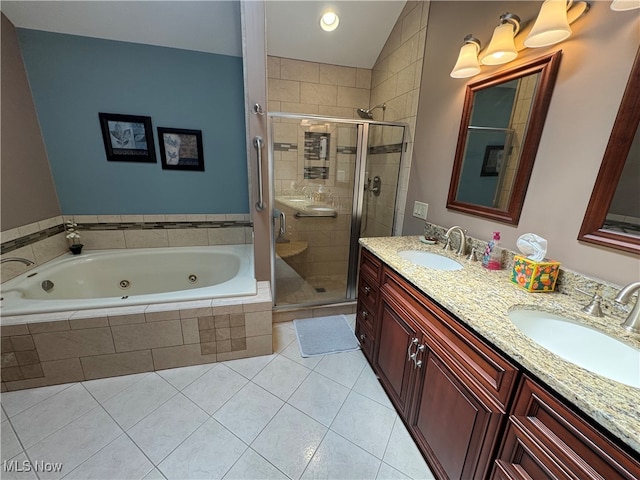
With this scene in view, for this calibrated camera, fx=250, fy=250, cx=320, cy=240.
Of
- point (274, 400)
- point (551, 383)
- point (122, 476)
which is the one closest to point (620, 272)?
point (551, 383)

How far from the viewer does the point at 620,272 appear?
912 millimetres

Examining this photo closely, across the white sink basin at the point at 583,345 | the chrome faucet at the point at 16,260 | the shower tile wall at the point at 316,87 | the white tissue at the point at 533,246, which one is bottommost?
the chrome faucet at the point at 16,260

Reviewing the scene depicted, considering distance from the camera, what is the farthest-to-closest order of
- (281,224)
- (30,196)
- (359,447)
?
(281,224), (30,196), (359,447)

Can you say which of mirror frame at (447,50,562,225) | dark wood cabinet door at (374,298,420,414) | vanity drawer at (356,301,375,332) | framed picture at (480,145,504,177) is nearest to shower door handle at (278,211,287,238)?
vanity drawer at (356,301,375,332)

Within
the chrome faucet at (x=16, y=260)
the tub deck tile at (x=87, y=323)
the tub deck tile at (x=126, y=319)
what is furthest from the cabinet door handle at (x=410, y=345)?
the chrome faucet at (x=16, y=260)

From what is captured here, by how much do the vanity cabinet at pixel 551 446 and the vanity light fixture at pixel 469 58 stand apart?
154 cm

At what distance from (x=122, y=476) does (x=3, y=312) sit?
1189 millimetres

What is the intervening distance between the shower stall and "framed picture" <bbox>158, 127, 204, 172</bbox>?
0.87 meters

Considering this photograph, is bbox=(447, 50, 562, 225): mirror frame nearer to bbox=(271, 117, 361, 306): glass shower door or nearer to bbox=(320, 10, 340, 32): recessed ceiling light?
bbox=(271, 117, 361, 306): glass shower door

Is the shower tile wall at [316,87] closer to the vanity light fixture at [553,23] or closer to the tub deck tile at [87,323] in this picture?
the vanity light fixture at [553,23]

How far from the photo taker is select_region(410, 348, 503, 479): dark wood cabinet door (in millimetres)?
833

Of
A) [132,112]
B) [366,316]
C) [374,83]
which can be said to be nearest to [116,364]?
[366,316]

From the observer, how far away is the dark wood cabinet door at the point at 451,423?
0.83 metres

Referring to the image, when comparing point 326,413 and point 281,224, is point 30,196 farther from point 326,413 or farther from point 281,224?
point 326,413
